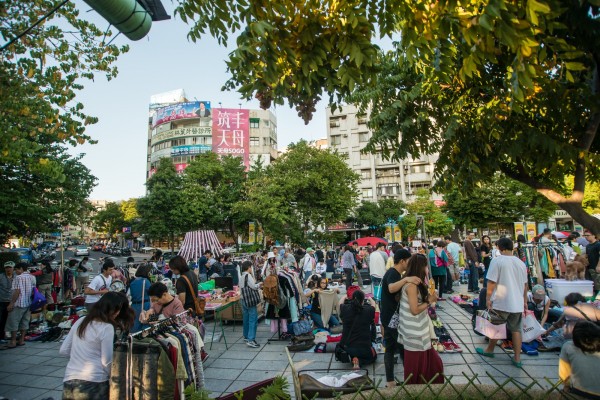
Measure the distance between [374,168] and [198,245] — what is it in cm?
3324

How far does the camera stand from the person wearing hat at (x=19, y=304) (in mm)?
7264

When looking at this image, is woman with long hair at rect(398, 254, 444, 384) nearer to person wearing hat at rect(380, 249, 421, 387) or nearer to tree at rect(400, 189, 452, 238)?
person wearing hat at rect(380, 249, 421, 387)

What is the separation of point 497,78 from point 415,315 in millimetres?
2977

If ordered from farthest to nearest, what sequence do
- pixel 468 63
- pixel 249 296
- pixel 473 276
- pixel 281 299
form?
pixel 473 276
pixel 281 299
pixel 249 296
pixel 468 63

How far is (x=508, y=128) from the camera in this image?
12.8 feet

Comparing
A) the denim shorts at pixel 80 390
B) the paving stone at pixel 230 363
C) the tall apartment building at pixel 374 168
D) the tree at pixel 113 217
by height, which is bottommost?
the paving stone at pixel 230 363

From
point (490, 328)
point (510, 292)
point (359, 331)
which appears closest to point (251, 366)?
point (359, 331)

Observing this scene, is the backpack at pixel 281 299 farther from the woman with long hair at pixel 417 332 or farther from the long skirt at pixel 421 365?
the long skirt at pixel 421 365

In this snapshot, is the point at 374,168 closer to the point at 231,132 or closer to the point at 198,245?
the point at 231,132

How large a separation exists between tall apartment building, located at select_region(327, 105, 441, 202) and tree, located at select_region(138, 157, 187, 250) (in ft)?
71.1

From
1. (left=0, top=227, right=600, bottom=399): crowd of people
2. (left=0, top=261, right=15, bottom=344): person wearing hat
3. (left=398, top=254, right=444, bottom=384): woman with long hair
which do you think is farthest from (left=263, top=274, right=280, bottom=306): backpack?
(left=0, top=261, right=15, bottom=344): person wearing hat

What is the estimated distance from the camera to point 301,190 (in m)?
28.6

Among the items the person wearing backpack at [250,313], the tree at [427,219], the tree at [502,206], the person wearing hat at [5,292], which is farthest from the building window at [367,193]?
the person wearing hat at [5,292]

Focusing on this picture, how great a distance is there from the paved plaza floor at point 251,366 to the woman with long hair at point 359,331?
0.23 meters
